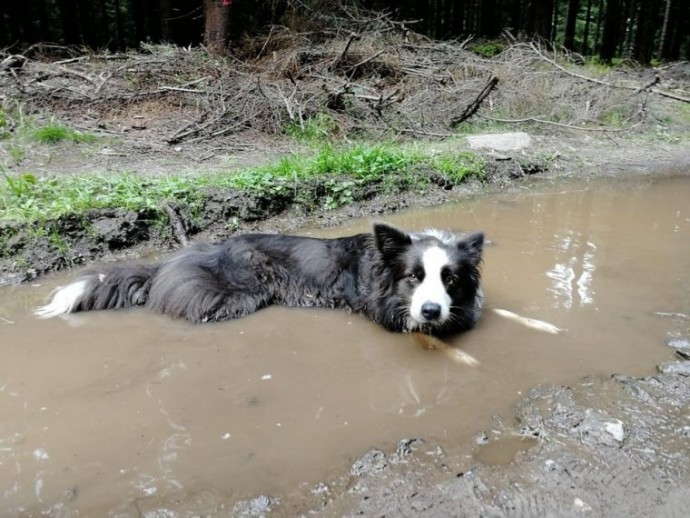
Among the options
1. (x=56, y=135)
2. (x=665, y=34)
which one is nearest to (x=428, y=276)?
(x=56, y=135)

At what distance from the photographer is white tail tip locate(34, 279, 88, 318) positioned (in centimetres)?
510

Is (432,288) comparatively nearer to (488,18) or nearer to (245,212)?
(245,212)

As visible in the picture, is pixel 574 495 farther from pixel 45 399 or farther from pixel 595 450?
pixel 45 399

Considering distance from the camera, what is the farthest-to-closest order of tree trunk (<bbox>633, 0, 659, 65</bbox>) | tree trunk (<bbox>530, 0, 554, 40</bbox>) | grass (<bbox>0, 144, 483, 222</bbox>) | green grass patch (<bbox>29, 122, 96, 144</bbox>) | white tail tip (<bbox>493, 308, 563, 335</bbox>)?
tree trunk (<bbox>633, 0, 659, 65</bbox>) < tree trunk (<bbox>530, 0, 554, 40</bbox>) < green grass patch (<bbox>29, 122, 96, 144</bbox>) < grass (<bbox>0, 144, 483, 222</bbox>) < white tail tip (<bbox>493, 308, 563, 335</bbox>)

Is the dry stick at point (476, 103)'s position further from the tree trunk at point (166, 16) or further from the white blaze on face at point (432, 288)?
the tree trunk at point (166, 16)

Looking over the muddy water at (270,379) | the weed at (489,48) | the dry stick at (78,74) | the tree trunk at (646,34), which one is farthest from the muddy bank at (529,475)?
the tree trunk at (646,34)

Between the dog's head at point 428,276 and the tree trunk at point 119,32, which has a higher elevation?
the tree trunk at point 119,32

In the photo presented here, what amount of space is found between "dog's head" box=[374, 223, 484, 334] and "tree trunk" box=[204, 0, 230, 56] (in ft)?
31.6

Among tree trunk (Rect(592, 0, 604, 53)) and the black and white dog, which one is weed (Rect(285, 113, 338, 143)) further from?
tree trunk (Rect(592, 0, 604, 53))

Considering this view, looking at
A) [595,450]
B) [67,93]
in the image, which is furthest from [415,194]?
[67,93]

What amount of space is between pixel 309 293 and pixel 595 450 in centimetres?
313

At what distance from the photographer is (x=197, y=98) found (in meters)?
11.1

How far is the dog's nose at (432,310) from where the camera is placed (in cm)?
454

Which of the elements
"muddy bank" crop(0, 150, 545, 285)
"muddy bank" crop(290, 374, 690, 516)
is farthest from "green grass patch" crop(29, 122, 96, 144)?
"muddy bank" crop(290, 374, 690, 516)
